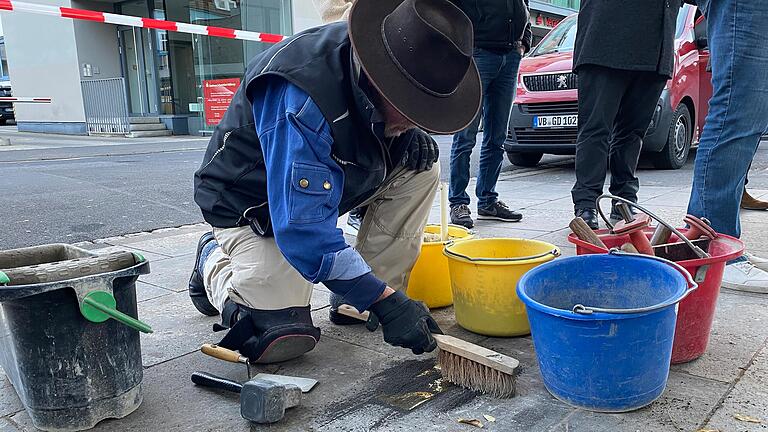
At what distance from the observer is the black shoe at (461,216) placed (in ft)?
12.8

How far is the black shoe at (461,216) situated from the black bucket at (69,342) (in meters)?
2.46

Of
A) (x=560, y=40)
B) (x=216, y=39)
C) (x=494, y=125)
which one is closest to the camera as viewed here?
(x=494, y=125)

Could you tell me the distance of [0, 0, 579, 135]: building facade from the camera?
1418 cm

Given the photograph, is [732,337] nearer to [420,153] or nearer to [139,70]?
[420,153]

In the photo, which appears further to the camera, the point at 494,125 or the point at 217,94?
the point at 217,94

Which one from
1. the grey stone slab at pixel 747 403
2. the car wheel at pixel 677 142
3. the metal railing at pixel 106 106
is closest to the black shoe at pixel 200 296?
the grey stone slab at pixel 747 403

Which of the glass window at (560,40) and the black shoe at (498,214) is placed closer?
the black shoe at (498,214)

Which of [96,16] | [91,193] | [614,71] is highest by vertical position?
[96,16]

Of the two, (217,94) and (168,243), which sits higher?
(217,94)

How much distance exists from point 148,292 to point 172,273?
31cm

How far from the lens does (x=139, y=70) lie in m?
15.2

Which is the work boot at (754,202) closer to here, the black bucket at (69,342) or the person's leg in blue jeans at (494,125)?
the person's leg in blue jeans at (494,125)

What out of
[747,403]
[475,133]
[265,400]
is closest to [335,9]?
[475,133]

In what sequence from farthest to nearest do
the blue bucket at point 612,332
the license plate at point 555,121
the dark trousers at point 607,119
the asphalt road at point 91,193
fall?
1. the license plate at point 555,121
2. the asphalt road at point 91,193
3. the dark trousers at point 607,119
4. the blue bucket at point 612,332
